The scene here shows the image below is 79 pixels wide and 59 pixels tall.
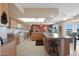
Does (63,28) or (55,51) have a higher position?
(63,28)

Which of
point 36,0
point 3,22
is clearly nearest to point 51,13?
point 3,22

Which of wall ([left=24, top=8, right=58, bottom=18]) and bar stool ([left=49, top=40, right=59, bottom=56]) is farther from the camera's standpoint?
wall ([left=24, top=8, right=58, bottom=18])

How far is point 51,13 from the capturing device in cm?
784

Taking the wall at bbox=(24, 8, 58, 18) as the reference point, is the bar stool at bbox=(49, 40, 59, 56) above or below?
below

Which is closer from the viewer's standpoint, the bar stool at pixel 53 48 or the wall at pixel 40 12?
the bar stool at pixel 53 48

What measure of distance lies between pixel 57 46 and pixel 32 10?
2.96 meters

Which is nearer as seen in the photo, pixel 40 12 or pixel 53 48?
pixel 53 48

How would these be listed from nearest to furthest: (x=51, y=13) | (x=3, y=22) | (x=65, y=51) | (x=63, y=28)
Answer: (x=3, y=22)
(x=65, y=51)
(x=51, y=13)
(x=63, y=28)

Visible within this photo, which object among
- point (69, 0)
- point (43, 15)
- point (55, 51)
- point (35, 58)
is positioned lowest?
Result: point (55, 51)

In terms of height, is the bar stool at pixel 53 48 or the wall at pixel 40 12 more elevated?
the wall at pixel 40 12

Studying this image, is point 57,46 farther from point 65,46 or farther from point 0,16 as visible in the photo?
point 0,16

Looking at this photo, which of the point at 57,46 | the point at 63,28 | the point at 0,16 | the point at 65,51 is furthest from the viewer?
the point at 63,28

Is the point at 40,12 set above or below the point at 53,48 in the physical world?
above

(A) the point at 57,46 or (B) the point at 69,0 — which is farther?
(A) the point at 57,46
